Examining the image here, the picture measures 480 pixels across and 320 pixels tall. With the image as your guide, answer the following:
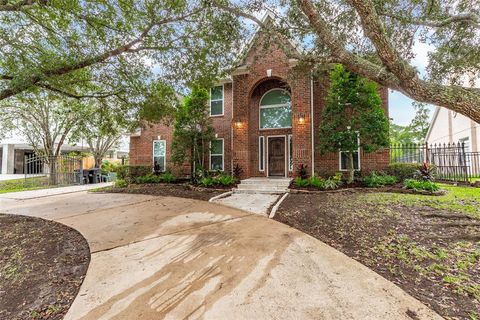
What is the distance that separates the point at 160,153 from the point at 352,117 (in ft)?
34.9

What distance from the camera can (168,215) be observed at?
18.2ft

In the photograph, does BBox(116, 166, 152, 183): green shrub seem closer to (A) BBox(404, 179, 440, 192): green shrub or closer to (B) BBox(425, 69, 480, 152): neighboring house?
(A) BBox(404, 179, 440, 192): green shrub

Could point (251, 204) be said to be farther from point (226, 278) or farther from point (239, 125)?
point (239, 125)

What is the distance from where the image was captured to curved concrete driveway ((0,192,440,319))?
208cm

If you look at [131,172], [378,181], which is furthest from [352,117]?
[131,172]

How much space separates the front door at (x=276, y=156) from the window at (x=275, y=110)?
30.1 inches

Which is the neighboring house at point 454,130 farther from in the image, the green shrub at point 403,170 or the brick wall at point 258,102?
the brick wall at point 258,102

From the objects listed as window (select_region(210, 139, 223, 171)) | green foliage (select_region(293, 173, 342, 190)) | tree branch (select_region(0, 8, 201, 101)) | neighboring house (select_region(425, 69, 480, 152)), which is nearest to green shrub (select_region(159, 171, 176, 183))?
window (select_region(210, 139, 223, 171))

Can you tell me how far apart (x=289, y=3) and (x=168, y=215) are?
6.98 metres

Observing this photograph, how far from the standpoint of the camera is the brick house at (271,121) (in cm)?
984

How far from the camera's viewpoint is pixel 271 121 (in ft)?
37.9

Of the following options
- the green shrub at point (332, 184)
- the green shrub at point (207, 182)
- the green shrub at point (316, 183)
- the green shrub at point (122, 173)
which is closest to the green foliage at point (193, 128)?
the green shrub at point (207, 182)

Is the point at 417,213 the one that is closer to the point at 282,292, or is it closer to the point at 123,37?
the point at 282,292

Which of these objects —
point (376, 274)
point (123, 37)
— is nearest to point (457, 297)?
point (376, 274)
